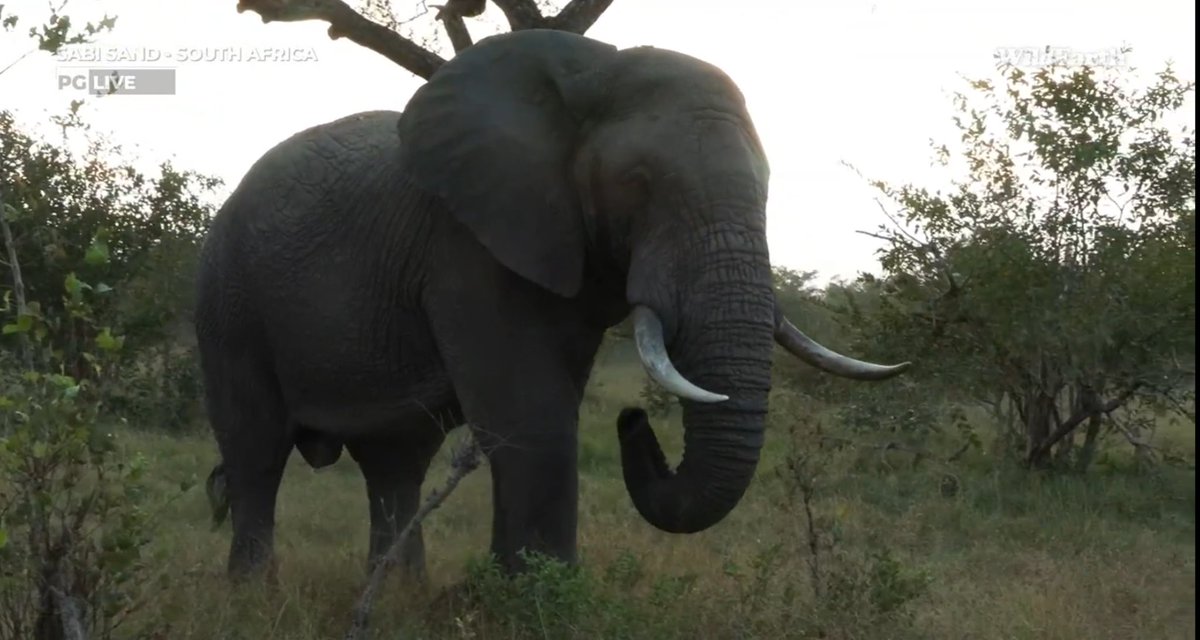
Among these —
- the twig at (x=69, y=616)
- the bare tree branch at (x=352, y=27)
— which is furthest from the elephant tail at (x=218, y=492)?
the bare tree branch at (x=352, y=27)

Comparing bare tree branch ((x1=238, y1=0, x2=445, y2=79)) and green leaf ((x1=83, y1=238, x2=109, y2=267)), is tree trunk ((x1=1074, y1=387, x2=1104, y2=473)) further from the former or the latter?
green leaf ((x1=83, y1=238, x2=109, y2=267))

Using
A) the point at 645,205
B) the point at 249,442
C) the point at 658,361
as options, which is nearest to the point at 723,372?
the point at 658,361

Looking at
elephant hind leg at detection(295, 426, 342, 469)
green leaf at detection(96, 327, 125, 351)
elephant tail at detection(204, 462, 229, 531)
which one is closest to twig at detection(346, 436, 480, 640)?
green leaf at detection(96, 327, 125, 351)

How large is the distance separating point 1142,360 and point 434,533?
493cm

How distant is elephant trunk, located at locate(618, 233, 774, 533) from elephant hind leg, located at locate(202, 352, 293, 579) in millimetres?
2480

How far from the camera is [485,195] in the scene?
545cm

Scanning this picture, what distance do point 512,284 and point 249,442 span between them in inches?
76.0

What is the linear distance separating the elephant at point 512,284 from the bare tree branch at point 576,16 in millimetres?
3428

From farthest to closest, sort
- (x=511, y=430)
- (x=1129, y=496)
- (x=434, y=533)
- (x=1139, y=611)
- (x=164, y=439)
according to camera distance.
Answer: (x=164, y=439), (x=1129, y=496), (x=434, y=533), (x=1139, y=611), (x=511, y=430)

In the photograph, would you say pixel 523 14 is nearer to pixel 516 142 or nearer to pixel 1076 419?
pixel 516 142

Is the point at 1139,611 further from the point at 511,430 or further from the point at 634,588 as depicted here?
the point at 511,430

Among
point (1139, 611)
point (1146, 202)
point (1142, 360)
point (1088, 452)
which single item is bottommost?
point (1139, 611)

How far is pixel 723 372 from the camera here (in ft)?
15.8

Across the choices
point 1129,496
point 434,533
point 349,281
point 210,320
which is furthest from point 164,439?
point 1129,496
